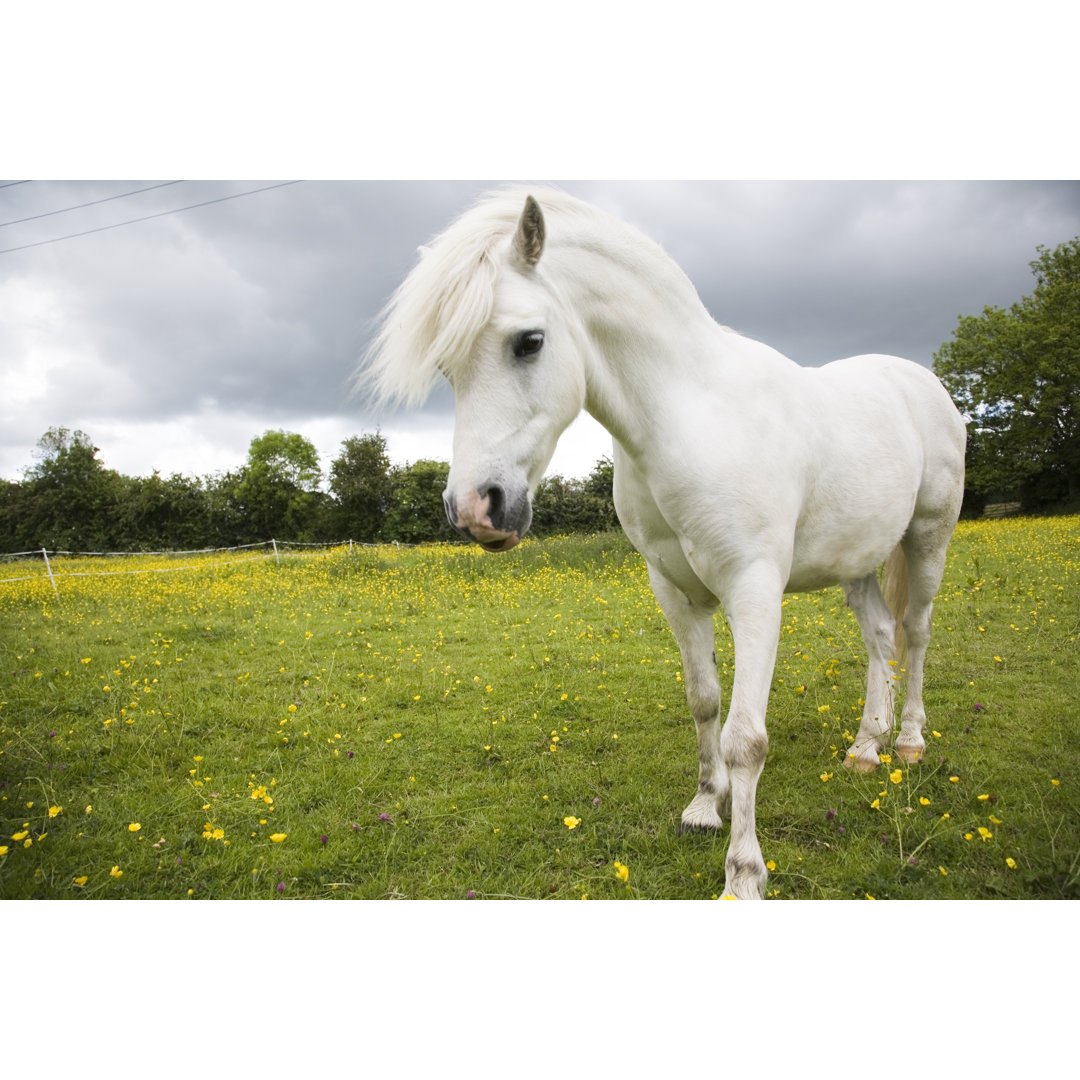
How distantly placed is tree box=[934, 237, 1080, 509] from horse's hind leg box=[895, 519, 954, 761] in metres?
1.22

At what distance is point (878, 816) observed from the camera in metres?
2.72

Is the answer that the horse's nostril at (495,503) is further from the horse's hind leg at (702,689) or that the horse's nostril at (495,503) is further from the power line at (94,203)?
the power line at (94,203)

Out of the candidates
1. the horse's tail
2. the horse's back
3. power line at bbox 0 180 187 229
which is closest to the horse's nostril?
the horse's back

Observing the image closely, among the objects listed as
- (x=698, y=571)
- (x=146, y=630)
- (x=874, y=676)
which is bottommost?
(x=146, y=630)

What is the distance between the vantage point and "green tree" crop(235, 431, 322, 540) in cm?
848

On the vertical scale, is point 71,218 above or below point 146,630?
above

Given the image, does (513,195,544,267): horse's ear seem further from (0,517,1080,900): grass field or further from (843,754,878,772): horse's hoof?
(843,754,878,772): horse's hoof

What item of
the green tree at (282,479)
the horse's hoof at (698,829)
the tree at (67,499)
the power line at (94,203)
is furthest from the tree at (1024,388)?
the tree at (67,499)

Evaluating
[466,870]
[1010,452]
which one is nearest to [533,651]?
[466,870]

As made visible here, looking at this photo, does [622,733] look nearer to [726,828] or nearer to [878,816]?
[726,828]

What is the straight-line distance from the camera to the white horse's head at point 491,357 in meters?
1.75

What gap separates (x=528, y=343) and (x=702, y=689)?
69.0 inches

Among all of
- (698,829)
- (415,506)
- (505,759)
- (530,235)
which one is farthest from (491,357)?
(415,506)
